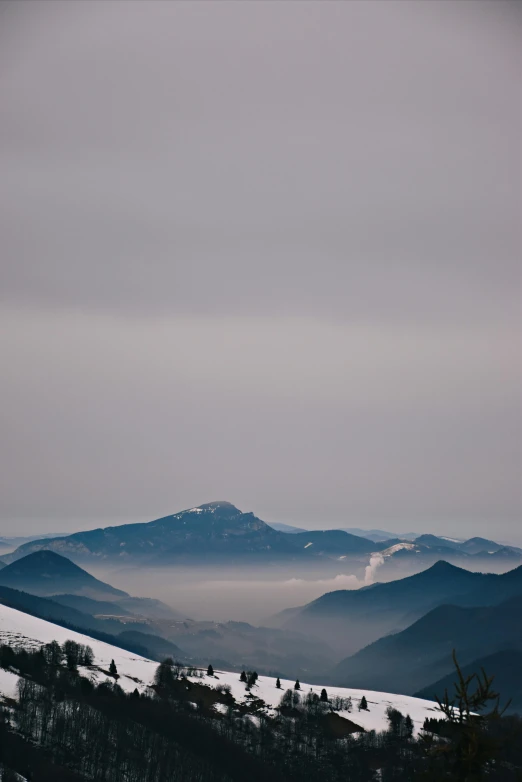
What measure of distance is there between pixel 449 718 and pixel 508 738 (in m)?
4.60

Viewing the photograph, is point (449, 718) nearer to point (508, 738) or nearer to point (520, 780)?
point (508, 738)

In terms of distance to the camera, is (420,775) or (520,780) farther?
(520,780)

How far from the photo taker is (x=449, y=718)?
2557 inches

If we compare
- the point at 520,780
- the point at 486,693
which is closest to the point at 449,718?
the point at 486,693

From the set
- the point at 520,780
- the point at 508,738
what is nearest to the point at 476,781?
the point at 508,738

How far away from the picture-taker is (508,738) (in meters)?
63.2

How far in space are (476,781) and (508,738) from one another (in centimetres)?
→ 416

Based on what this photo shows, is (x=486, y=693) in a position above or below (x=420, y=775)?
above

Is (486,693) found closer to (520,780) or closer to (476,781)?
(476,781)

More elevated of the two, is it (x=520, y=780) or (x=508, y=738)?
(x=508, y=738)

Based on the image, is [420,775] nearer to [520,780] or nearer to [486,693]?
[486,693]

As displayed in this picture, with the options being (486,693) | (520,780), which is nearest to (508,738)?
(486,693)

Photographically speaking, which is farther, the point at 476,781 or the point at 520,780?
the point at 520,780

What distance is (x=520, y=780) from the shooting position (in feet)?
239
